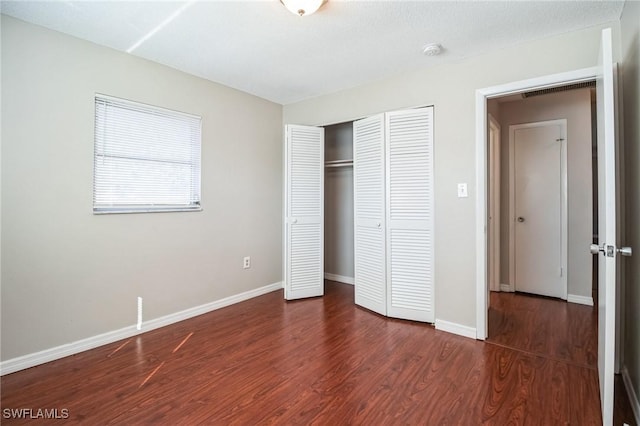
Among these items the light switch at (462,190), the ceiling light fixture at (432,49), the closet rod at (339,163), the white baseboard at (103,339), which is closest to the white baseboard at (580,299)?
the light switch at (462,190)

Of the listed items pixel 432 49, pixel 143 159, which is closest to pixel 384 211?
pixel 432 49

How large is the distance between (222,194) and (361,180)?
5.02 feet

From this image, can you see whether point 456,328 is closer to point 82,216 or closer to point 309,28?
point 309,28

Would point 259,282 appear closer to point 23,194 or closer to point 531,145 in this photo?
point 23,194

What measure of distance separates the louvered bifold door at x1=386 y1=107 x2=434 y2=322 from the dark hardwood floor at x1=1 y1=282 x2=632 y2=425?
317 millimetres

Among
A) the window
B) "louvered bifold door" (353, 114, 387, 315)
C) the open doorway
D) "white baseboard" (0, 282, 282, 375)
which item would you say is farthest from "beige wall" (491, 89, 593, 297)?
the window

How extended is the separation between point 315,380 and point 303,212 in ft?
6.60

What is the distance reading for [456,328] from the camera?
2.65 meters

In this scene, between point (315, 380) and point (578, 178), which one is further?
point (578, 178)

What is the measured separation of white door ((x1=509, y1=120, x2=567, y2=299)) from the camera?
3547 mm

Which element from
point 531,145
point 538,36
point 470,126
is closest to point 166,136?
point 470,126

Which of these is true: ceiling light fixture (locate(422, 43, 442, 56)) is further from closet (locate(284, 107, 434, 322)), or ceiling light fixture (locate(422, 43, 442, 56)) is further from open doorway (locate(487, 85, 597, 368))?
open doorway (locate(487, 85, 597, 368))

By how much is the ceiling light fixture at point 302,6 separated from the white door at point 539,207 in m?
3.17

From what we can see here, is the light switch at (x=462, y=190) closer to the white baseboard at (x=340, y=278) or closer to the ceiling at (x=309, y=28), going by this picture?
the ceiling at (x=309, y=28)
